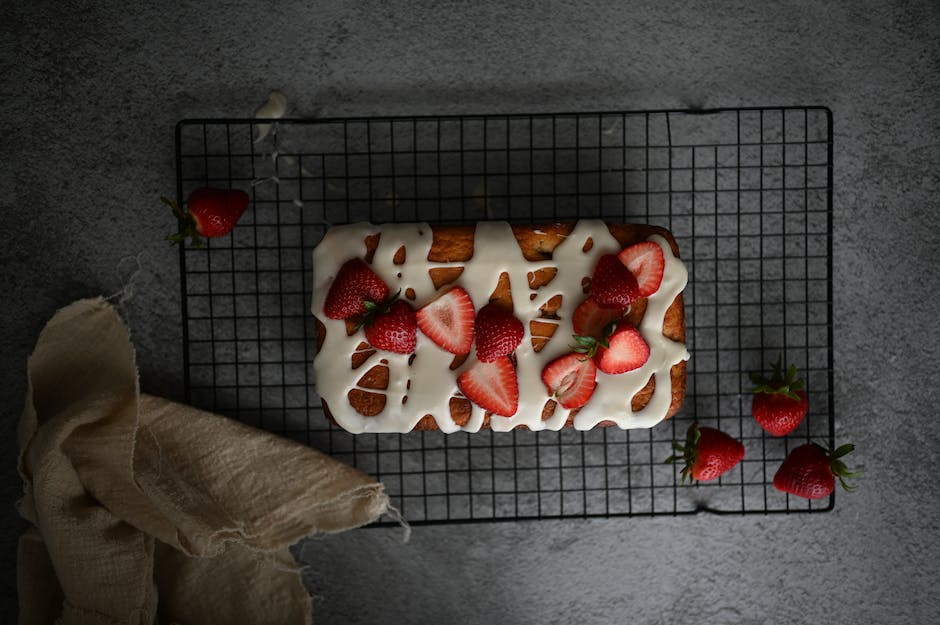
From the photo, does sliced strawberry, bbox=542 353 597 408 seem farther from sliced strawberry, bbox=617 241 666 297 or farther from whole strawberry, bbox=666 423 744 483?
whole strawberry, bbox=666 423 744 483

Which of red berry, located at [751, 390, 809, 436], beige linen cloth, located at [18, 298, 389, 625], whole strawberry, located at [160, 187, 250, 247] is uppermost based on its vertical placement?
whole strawberry, located at [160, 187, 250, 247]

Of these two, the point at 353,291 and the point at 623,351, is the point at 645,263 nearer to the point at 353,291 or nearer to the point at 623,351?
the point at 623,351

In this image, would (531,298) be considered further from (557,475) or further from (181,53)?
(181,53)

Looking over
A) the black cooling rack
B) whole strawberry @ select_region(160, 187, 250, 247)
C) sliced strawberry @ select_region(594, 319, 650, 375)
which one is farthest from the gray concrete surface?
sliced strawberry @ select_region(594, 319, 650, 375)

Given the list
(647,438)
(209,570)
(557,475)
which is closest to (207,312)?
(209,570)

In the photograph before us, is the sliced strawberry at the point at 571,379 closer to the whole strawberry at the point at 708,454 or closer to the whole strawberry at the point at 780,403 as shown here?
the whole strawberry at the point at 708,454

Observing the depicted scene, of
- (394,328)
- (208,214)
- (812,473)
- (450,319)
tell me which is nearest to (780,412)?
(812,473)
